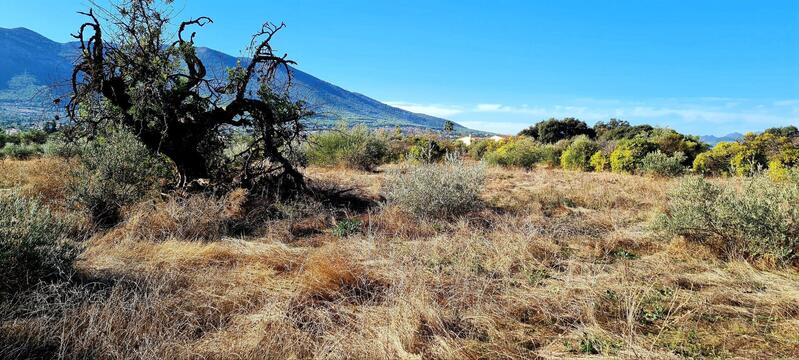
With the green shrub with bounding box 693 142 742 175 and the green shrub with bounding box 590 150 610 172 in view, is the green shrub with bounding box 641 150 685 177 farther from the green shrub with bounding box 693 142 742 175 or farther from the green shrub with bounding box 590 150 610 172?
the green shrub with bounding box 590 150 610 172

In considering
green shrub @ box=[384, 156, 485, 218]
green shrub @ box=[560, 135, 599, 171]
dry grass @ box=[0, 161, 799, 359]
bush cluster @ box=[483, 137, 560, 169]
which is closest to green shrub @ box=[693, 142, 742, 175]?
green shrub @ box=[560, 135, 599, 171]

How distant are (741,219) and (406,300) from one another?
368 cm

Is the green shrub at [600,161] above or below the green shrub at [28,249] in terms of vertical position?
above

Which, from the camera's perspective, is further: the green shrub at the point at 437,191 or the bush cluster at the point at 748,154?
the bush cluster at the point at 748,154

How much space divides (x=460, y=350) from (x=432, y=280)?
3.77ft

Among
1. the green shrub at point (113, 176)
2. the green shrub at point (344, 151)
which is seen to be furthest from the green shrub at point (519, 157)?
the green shrub at point (113, 176)

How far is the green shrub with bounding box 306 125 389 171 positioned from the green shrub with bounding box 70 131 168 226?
27.7 feet

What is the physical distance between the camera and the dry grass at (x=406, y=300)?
242cm

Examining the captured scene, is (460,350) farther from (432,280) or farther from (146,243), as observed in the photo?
(146,243)

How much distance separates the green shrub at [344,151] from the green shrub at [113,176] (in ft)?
27.7

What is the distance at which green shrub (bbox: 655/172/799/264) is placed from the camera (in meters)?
4.09

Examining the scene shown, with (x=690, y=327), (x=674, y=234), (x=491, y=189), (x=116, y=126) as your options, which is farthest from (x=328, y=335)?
(x=491, y=189)

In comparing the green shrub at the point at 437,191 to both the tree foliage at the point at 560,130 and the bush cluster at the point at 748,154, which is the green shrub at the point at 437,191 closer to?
the bush cluster at the point at 748,154

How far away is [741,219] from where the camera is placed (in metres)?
4.21
